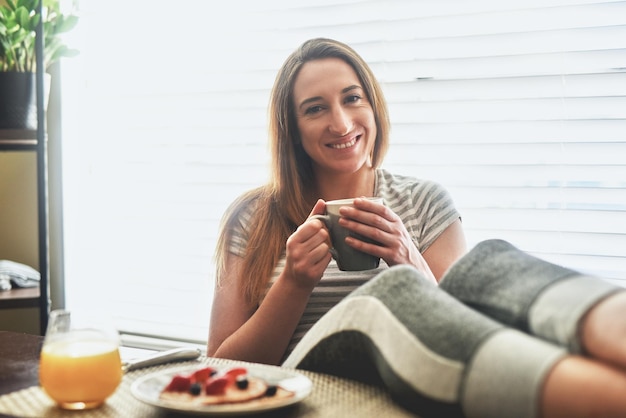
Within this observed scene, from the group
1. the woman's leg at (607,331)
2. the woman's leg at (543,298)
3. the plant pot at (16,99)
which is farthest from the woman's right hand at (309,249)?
the plant pot at (16,99)

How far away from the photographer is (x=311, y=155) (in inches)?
61.7

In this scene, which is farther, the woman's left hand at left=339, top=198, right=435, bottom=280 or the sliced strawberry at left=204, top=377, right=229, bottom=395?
the woman's left hand at left=339, top=198, right=435, bottom=280

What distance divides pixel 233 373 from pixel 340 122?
0.81 meters

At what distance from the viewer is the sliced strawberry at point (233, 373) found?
744 millimetres

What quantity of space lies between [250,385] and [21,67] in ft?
5.09

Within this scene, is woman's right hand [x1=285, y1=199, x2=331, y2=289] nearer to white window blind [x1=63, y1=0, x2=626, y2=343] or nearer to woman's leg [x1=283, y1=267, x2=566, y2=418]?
woman's leg [x1=283, y1=267, x2=566, y2=418]

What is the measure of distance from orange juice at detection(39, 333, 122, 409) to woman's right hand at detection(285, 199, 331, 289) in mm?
470

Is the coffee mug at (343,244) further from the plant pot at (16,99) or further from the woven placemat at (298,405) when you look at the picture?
the plant pot at (16,99)

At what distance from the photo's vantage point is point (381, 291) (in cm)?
76

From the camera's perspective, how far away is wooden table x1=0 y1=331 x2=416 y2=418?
0.71 m

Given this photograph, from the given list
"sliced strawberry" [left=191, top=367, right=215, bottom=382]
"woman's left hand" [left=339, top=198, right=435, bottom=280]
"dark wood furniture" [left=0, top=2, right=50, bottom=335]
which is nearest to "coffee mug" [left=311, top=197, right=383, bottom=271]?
"woman's left hand" [left=339, top=198, right=435, bottom=280]

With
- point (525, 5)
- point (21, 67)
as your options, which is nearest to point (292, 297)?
point (525, 5)

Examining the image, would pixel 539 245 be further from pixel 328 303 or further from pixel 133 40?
pixel 133 40

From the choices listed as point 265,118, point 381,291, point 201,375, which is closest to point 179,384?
point 201,375
